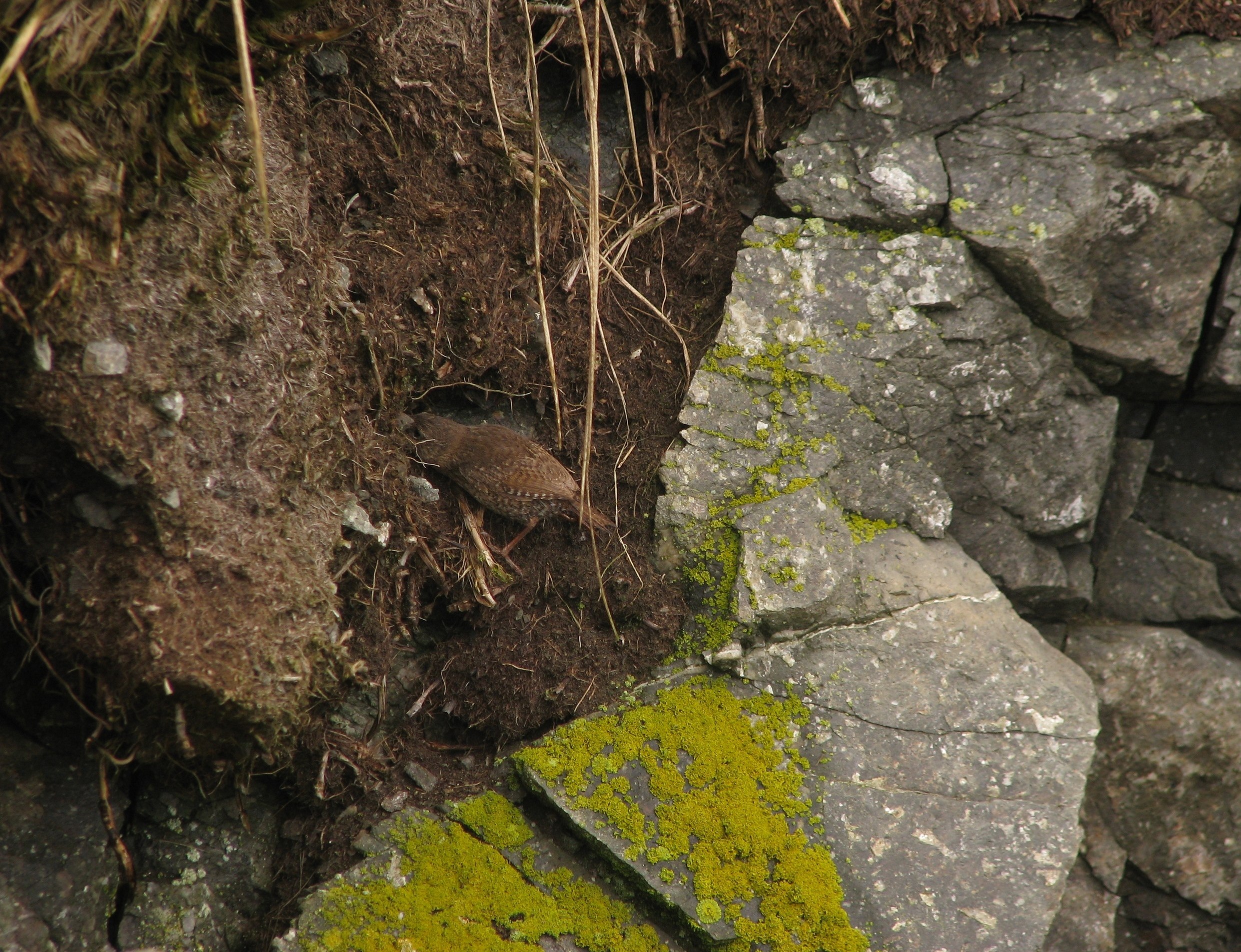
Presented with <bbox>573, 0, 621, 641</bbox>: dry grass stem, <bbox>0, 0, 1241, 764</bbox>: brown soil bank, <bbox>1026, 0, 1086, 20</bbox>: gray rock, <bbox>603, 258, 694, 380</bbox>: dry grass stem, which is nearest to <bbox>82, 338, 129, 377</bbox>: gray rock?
<bbox>0, 0, 1241, 764</bbox>: brown soil bank

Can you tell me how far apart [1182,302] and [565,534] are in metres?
3.18

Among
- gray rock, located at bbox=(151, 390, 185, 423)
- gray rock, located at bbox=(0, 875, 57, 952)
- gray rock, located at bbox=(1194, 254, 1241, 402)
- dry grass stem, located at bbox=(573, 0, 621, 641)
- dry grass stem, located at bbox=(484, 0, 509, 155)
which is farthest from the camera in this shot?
gray rock, located at bbox=(1194, 254, 1241, 402)

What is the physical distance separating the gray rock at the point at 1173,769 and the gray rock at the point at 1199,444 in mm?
1018

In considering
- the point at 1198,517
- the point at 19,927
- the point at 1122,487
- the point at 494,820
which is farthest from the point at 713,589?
the point at 1198,517

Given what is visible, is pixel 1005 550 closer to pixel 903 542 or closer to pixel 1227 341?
pixel 903 542

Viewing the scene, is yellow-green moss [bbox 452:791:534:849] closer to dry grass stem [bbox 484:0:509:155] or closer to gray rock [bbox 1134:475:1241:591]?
dry grass stem [bbox 484:0:509:155]

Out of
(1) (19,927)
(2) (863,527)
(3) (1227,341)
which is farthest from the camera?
(3) (1227,341)

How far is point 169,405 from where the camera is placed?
2184 mm

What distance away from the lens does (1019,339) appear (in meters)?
3.84

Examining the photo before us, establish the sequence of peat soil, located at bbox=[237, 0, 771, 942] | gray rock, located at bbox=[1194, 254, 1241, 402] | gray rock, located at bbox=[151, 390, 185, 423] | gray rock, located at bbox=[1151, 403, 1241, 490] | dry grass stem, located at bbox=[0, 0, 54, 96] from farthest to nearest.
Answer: gray rock, located at bbox=[1151, 403, 1241, 490] → gray rock, located at bbox=[1194, 254, 1241, 402] → peat soil, located at bbox=[237, 0, 771, 942] → gray rock, located at bbox=[151, 390, 185, 423] → dry grass stem, located at bbox=[0, 0, 54, 96]

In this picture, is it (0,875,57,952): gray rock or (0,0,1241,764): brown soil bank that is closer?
(0,0,1241,764): brown soil bank

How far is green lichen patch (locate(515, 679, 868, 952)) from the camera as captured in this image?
2793 mm

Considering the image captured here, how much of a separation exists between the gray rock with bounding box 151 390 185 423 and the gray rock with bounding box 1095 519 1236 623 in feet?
15.0

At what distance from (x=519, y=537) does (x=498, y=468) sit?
315 mm
